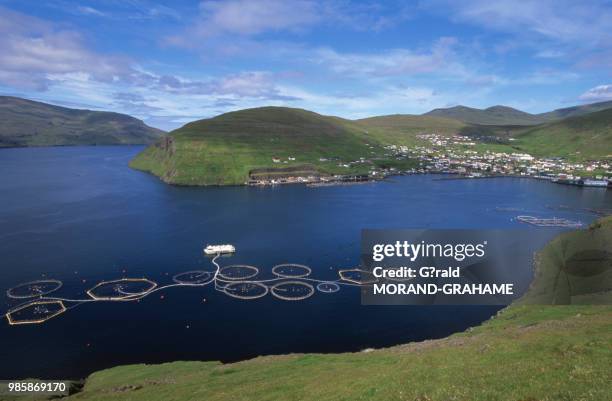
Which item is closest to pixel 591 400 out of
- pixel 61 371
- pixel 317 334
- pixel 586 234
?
pixel 317 334

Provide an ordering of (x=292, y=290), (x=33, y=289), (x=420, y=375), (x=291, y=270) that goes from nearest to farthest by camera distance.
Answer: (x=420, y=375)
(x=33, y=289)
(x=292, y=290)
(x=291, y=270)

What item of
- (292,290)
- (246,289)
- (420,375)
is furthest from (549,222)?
(420,375)

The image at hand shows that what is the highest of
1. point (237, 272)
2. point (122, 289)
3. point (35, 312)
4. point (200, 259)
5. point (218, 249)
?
point (218, 249)

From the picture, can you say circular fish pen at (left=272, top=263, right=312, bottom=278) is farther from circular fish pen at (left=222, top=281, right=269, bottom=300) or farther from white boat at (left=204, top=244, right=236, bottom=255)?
white boat at (left=204, top=244, right=236, bottom=255)

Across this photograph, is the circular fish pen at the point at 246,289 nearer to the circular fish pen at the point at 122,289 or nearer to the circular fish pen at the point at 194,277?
the circular fish pen at the point at 194,277

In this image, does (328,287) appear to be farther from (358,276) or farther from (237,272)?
(237,272)

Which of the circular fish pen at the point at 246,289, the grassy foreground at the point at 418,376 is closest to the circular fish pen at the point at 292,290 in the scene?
the circular fish pen at the point at 246,289
